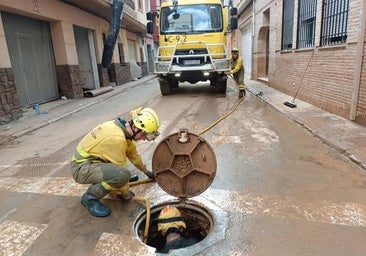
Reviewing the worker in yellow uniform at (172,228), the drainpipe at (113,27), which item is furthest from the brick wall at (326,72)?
the drainpipe at (113,27)

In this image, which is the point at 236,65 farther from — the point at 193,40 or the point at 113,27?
the point at 113,27

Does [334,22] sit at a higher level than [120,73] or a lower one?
higher

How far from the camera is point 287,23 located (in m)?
10.5

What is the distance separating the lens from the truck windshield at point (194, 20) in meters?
10.4

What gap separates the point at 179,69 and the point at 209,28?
1852 millimetres

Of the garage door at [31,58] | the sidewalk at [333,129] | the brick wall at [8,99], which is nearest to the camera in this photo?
the sidewalk at [333,129]

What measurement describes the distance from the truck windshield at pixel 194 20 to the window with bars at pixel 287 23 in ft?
7.78

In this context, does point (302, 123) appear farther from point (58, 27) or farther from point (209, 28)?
point (58, 27)

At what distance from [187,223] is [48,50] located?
9.83 meters

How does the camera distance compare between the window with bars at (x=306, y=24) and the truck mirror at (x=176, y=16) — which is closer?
the window with bars at (x=306, y=24)

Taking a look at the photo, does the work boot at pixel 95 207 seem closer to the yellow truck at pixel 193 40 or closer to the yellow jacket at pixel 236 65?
the yellow truck at pixel 193 40

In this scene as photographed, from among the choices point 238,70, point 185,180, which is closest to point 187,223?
point 185,180

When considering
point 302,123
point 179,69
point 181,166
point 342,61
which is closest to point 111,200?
point 181,166

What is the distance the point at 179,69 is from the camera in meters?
10.0
